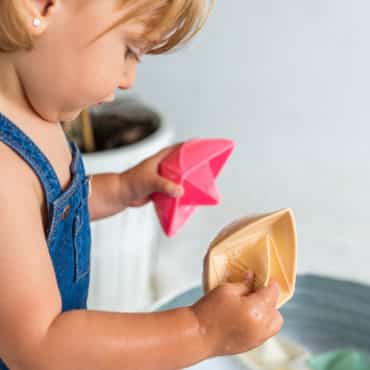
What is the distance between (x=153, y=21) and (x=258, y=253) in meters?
0.15

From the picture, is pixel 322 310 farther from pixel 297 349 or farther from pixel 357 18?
pixel 357 18

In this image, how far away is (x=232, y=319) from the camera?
1.25 ft

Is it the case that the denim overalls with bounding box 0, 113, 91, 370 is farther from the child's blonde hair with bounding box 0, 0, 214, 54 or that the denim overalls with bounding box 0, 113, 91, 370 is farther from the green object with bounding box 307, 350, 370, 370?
the green object with bounding box 307, 350, 370, 370

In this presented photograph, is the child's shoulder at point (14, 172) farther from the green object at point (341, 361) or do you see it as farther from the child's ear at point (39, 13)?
the green object at point (341, 361)

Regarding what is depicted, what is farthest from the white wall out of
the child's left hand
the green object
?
the child's left hand

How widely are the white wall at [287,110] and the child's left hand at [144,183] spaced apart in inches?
13.5

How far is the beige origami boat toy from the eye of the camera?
1.36 ft

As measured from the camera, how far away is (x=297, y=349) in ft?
2.04

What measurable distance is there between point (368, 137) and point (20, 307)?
61 cm

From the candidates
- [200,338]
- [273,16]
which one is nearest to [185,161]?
[200,338]

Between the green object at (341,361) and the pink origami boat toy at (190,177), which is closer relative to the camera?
the pink origami boat toy at (190,177)

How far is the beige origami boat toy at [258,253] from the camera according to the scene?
414mm

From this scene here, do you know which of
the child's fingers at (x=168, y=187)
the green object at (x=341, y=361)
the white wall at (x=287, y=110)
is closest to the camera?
the child's fingers at (x=168, y=187)

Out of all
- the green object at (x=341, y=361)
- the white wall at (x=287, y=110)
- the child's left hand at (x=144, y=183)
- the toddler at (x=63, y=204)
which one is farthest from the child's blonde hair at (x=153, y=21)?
the white wall at (x=287, y=110)
